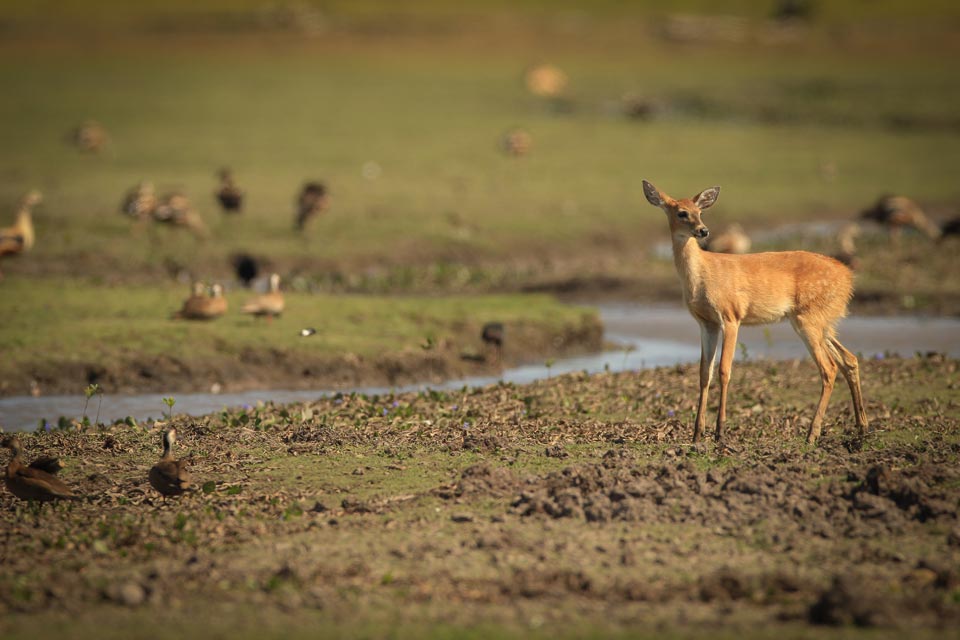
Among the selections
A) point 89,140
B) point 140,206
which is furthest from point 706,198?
point 89,140

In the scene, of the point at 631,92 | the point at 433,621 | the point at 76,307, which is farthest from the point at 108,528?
the point at 631,92

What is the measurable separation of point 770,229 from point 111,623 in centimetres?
2427

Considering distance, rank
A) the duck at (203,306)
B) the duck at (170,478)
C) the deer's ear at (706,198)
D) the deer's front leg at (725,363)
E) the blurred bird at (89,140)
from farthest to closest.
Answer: the blurred bird at (89,140) → the duck at (203,306) → the deer's ear at (706,198) → the deer's front leg at (725,363) → the duck at (170,478)

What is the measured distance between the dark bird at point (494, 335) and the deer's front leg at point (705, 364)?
17.5 feet

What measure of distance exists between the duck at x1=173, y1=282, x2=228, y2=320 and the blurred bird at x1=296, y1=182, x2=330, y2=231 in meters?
8.15

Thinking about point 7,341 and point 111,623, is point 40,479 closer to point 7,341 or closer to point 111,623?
point 111,623

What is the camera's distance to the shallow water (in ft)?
50.7

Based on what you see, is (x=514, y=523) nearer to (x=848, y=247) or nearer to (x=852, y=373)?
(x=852, y=373)

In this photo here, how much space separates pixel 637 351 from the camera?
19.0 meters

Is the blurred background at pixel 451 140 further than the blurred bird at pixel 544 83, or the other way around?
the blurred bird at pixel 544 83

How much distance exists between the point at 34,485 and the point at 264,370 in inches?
264

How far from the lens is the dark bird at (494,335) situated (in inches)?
691

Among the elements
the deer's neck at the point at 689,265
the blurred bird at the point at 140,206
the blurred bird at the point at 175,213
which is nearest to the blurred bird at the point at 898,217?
the blurred bird at the point at 175,213

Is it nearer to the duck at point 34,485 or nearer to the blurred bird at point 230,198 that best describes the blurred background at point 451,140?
the blurred bird at point 230,198
